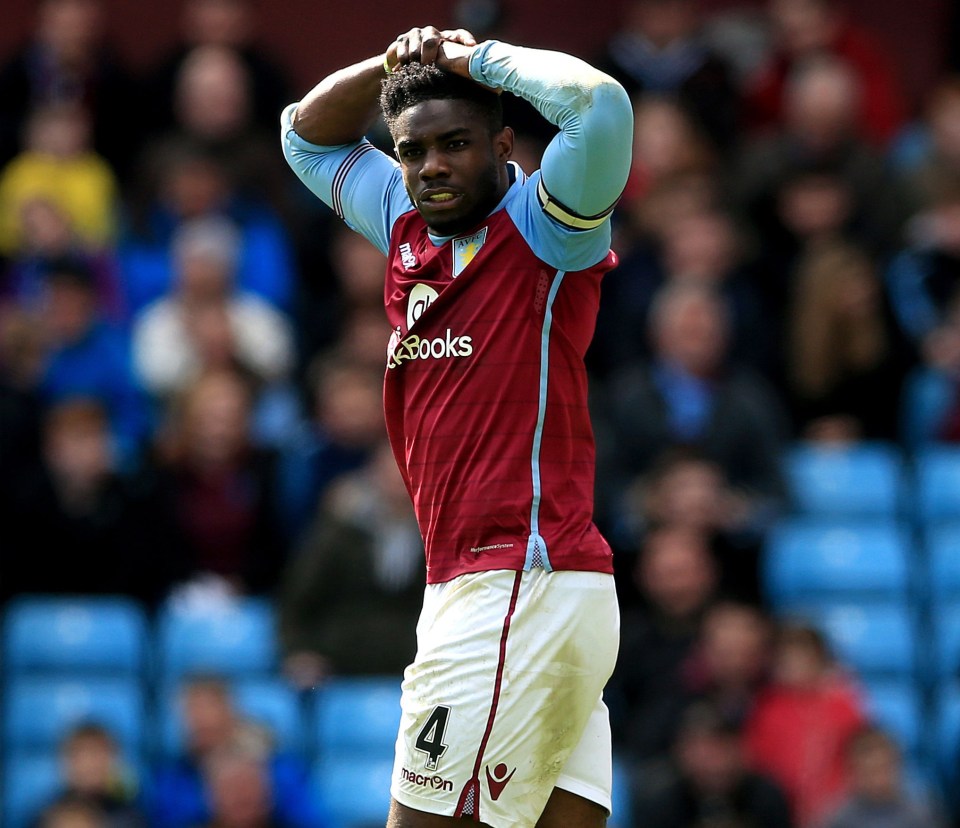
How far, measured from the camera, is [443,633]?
14.6 feet

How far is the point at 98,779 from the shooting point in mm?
8664

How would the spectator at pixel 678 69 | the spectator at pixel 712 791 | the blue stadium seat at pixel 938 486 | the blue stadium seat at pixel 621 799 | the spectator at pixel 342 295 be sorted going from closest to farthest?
the spectator at pixel 712 791, the blue stadium seat at pixel 621 799, the blue stadium seat at pixel 938 486, the spectator at pixel 342 295, the spectator at pixel 678 69

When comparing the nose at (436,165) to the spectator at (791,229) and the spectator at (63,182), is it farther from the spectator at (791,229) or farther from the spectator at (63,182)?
the spectator at (63,182)

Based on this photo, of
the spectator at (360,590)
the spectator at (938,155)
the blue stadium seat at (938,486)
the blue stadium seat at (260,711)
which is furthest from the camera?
the spectator at (938,155)

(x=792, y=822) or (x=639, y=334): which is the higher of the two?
(x=639, y=334)

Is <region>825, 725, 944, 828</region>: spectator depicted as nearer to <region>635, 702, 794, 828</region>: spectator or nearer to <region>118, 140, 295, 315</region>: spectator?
<region>635, 702, 794, 828</region>: spectator

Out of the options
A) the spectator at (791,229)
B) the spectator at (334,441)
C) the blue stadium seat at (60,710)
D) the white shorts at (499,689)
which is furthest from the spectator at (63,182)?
the white shorts at (499,689)

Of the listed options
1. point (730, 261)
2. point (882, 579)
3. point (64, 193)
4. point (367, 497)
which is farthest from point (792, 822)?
point (64, 193)

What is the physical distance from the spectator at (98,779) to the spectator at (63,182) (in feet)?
11.3

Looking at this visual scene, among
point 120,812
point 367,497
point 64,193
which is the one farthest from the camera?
point 64,193

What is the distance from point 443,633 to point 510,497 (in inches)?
13.3

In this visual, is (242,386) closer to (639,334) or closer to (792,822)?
(639,334)

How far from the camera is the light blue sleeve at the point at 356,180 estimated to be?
4832 mm

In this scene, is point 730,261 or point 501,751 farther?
point 730,261
